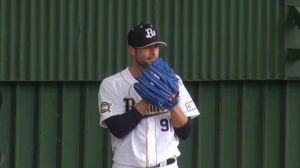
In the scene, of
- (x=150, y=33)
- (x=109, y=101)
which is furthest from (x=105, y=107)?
(x=150, y=33)

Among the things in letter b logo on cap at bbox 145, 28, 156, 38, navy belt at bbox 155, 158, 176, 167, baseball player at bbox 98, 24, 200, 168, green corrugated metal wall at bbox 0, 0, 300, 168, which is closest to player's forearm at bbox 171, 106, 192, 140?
baseball player at bbox 98, 24, 200, 168

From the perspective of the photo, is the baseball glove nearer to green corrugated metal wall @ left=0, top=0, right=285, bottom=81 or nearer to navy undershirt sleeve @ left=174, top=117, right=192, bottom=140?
navy undershirt sleeve @ left=174, top=117, right=192, bottom=140

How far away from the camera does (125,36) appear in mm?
5691

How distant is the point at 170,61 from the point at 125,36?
446 millimetres

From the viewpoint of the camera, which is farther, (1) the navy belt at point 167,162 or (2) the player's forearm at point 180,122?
(1) the navy belt at point 167,162

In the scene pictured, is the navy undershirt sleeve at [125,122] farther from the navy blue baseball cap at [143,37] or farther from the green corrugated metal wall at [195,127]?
the green corrugated metal wall at [195,127]

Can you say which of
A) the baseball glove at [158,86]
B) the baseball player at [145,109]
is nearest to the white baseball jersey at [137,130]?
the baseball player at [145,109]

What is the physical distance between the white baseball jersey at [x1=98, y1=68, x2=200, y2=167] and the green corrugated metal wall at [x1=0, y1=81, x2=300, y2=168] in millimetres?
1890

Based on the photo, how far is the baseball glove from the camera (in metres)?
3.60

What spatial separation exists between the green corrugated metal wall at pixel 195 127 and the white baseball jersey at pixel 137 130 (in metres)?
1.89

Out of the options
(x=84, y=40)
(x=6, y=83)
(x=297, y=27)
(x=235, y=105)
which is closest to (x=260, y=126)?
(x=235, y=105)

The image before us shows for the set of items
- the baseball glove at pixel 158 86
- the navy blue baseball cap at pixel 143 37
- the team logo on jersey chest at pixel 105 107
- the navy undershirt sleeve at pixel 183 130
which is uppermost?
the navy blue baseball cap at pixel 143 37

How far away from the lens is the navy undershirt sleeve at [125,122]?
144 inches

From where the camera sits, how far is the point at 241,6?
5887 mm
